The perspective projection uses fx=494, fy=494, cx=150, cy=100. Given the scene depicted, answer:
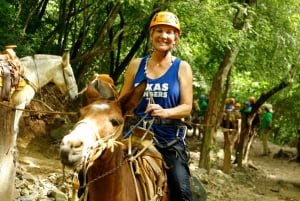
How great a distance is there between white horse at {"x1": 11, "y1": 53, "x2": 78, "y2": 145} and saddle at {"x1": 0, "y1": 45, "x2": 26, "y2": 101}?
2.79ft

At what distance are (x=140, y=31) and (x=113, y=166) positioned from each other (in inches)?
520

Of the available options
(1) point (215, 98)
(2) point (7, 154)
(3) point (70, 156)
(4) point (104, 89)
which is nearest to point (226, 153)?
(1) point (215, 98)

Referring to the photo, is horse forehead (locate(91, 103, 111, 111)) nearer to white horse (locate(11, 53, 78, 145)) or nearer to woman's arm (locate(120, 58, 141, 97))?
woman's arm (locate(120, 58, 141, 97))

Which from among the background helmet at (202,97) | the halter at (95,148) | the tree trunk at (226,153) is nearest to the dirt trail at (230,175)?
the tree trunk at (226,153)

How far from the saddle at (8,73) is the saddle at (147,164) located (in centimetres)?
424

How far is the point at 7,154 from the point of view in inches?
312

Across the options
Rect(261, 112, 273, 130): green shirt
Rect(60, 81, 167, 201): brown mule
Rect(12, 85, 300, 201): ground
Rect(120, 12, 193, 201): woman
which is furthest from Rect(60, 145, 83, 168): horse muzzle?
Rect(261, 112, 273, 130): green shirt

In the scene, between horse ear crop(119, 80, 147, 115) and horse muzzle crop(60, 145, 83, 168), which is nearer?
horse muzzle crop(60, 145, 83, 168)

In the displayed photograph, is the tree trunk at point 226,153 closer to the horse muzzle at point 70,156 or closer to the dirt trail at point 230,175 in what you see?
the dirt trail at point 230,175

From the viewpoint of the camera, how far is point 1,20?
11.3 metres

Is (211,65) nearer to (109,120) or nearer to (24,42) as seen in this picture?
(24,42)

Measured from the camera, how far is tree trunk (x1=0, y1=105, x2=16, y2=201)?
767 cm

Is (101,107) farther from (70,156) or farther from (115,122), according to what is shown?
(70,156)

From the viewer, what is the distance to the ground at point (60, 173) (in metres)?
8.92
